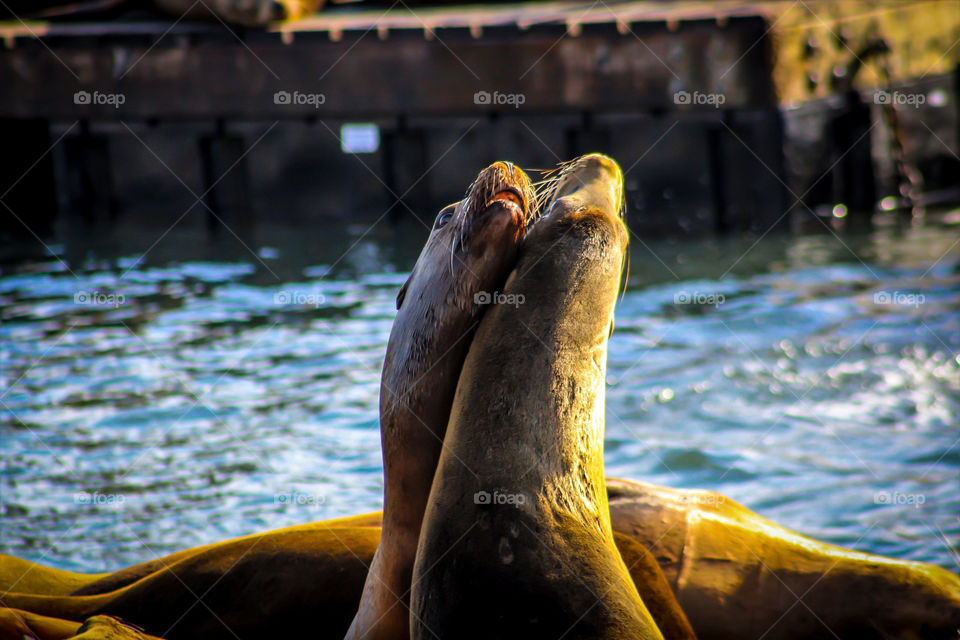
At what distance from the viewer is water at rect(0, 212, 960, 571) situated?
503 cm

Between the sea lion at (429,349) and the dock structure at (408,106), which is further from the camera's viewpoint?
the dock structure at (408,106)

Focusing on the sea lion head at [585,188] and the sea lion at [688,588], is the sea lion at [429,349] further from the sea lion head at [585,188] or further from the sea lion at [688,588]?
the sea lion at [688,588]

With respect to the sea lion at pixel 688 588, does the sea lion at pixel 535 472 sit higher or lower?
higher

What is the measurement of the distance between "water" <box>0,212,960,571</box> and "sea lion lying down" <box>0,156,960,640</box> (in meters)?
1.73

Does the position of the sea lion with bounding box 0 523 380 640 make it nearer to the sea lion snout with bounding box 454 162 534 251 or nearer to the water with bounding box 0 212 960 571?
the sea lion snout with bounding box 454 162 534 251

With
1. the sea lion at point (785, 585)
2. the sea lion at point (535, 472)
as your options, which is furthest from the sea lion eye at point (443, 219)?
the sea lion at point (785, 585)

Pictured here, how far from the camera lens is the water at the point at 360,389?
16.5 ft

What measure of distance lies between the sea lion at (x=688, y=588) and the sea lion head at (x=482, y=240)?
927mm

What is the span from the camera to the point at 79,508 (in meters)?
5.09

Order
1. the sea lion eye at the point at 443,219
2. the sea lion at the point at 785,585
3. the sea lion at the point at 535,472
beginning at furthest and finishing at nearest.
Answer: the sea lion at the point at 785,585 → the sea lion eye at the point at 443,219 → the sea lion at the point at 535,472

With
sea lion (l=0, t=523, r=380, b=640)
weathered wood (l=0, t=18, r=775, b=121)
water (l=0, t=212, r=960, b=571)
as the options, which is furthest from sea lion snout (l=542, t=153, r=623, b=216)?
weathered wood (l=0, t=18, r=775, b=121)

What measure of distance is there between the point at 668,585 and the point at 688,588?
0.19 metres

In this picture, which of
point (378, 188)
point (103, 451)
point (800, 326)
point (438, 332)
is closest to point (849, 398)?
point (800, 326)

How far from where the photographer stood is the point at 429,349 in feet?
7.31
